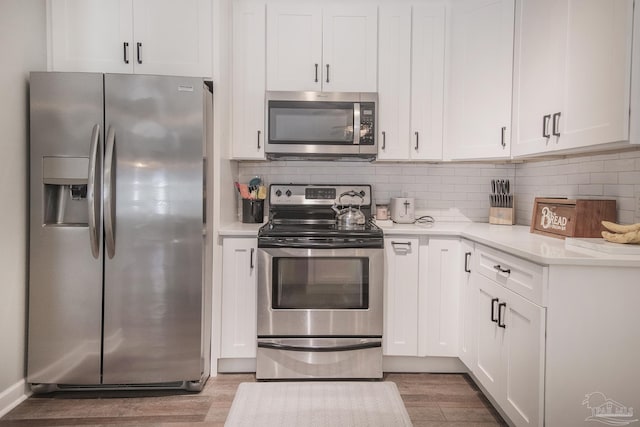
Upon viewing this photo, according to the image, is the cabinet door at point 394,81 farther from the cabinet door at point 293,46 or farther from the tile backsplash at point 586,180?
the tile backsplash at point 586,180

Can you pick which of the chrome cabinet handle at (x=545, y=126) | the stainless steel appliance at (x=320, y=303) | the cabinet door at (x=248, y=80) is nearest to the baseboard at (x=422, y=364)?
the stainless steel appliance at (x=320, y=303)

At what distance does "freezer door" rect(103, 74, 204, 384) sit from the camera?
2.29 m

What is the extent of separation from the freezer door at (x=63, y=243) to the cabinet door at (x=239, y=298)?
0.71 m

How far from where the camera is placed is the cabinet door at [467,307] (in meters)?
2.37

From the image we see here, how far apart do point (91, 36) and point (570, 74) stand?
270cm

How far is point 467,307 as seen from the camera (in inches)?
97.0

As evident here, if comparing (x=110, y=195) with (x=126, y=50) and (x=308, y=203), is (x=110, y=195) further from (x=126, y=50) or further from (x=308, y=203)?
(x=308, y=203)

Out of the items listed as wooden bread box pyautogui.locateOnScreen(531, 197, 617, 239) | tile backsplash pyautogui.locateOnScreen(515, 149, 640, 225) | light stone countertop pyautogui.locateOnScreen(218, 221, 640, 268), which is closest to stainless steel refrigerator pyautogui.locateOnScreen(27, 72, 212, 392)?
light stone countertop pyautogui.locateOnScreen(218, 221, 640, 268)

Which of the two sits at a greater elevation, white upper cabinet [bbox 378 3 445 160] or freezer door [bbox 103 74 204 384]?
white upper cabinet [bbox 378 3 445 160]

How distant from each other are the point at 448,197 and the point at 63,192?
2629 millimetres

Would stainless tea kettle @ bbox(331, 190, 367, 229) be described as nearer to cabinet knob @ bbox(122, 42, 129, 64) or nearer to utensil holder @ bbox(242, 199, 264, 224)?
utensil holder @ bbox(242, 199, 264, 224)

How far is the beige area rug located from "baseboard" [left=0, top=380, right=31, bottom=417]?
1.19m

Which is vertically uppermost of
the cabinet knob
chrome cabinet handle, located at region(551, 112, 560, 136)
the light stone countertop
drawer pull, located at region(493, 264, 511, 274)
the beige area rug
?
the cabinet knob

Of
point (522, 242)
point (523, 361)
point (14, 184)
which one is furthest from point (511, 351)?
point (14, 184)
